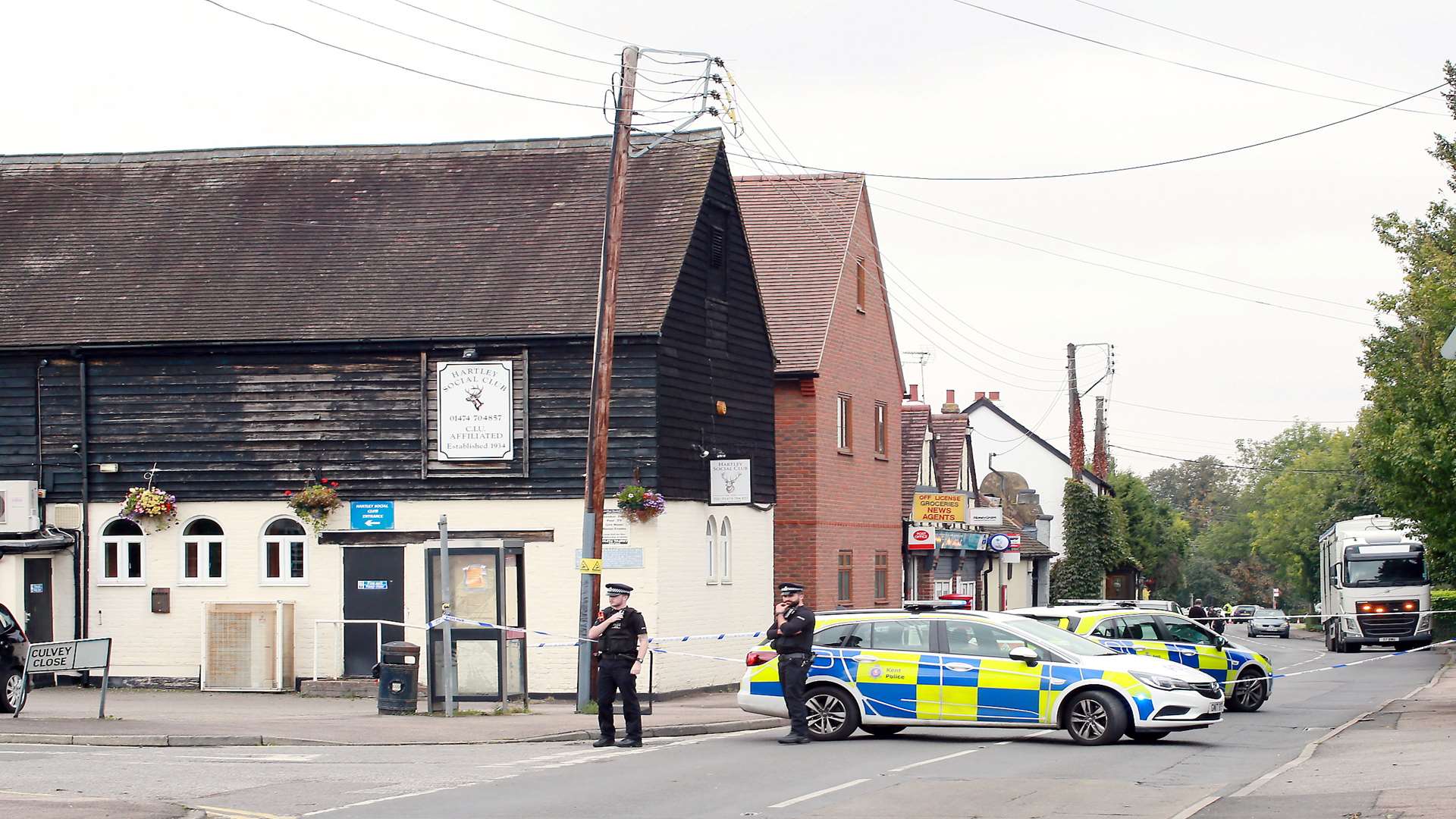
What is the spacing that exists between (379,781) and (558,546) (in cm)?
1097

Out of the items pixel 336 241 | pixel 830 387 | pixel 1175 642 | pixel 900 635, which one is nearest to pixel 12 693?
pixel 336 241

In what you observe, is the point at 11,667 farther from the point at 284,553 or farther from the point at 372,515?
the point at 372,515

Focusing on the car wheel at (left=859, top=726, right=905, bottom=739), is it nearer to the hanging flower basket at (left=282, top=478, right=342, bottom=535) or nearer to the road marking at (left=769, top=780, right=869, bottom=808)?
the road marking at (left=769, top=780, right=869, bottom=808)

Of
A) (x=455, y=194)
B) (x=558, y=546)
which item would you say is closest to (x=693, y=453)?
(x=558, y=546)

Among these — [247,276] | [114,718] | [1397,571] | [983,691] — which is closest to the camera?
[983,691]

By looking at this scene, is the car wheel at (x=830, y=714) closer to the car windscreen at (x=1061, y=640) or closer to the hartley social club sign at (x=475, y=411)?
the car windscreen at (x=1061, y=640)

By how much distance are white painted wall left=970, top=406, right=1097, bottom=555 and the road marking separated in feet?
218

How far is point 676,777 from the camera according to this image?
15445 millimetres

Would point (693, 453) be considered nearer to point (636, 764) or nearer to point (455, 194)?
point (455, 194)

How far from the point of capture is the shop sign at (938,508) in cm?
3688

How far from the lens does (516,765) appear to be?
54.6 feet

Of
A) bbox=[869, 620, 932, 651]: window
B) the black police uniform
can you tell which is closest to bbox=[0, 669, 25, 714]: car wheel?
the black police uniform

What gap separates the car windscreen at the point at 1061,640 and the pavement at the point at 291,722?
410 cm

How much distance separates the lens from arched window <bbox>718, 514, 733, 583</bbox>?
95.5ft
